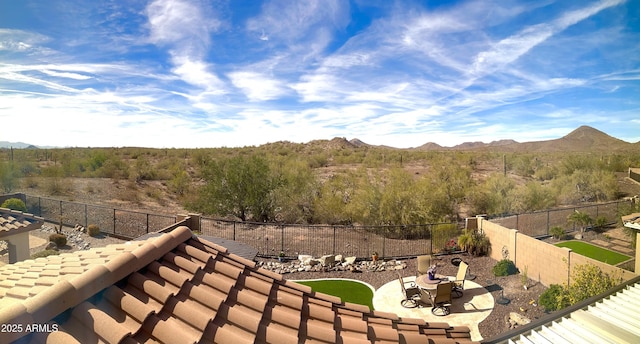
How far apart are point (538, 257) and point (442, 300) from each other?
4.51 meters

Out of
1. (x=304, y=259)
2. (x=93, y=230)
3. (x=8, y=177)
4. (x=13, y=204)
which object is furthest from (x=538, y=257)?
(x=8, y=177)

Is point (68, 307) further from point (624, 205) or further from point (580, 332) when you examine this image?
point (624, 205)

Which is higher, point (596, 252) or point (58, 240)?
point (58, 240)

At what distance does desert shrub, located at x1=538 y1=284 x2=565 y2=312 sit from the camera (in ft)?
29.2

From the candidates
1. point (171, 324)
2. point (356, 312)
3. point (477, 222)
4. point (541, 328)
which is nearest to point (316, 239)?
point (477, 222)

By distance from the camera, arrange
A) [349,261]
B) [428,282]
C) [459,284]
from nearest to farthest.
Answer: [428,282]
[459,284]
[349,261]

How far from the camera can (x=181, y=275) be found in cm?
277

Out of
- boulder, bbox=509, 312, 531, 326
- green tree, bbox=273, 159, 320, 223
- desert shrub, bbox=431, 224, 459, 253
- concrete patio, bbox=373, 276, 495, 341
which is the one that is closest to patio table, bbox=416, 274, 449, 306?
concrete patio, bbox=373, 276, 495, 341

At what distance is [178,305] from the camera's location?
8.04 ft

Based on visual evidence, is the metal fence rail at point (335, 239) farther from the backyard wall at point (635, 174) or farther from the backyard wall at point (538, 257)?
the backyard wall at point (635, 174)

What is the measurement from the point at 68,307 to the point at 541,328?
18.4ft

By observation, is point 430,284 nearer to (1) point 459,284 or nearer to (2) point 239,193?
(1) point 459,284

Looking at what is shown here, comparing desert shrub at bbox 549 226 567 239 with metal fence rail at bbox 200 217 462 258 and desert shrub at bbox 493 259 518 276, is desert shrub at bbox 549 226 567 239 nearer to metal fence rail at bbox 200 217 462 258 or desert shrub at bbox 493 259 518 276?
metal fence rail at bbox 200 217 462 258

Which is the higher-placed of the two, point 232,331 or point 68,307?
point 68,307
